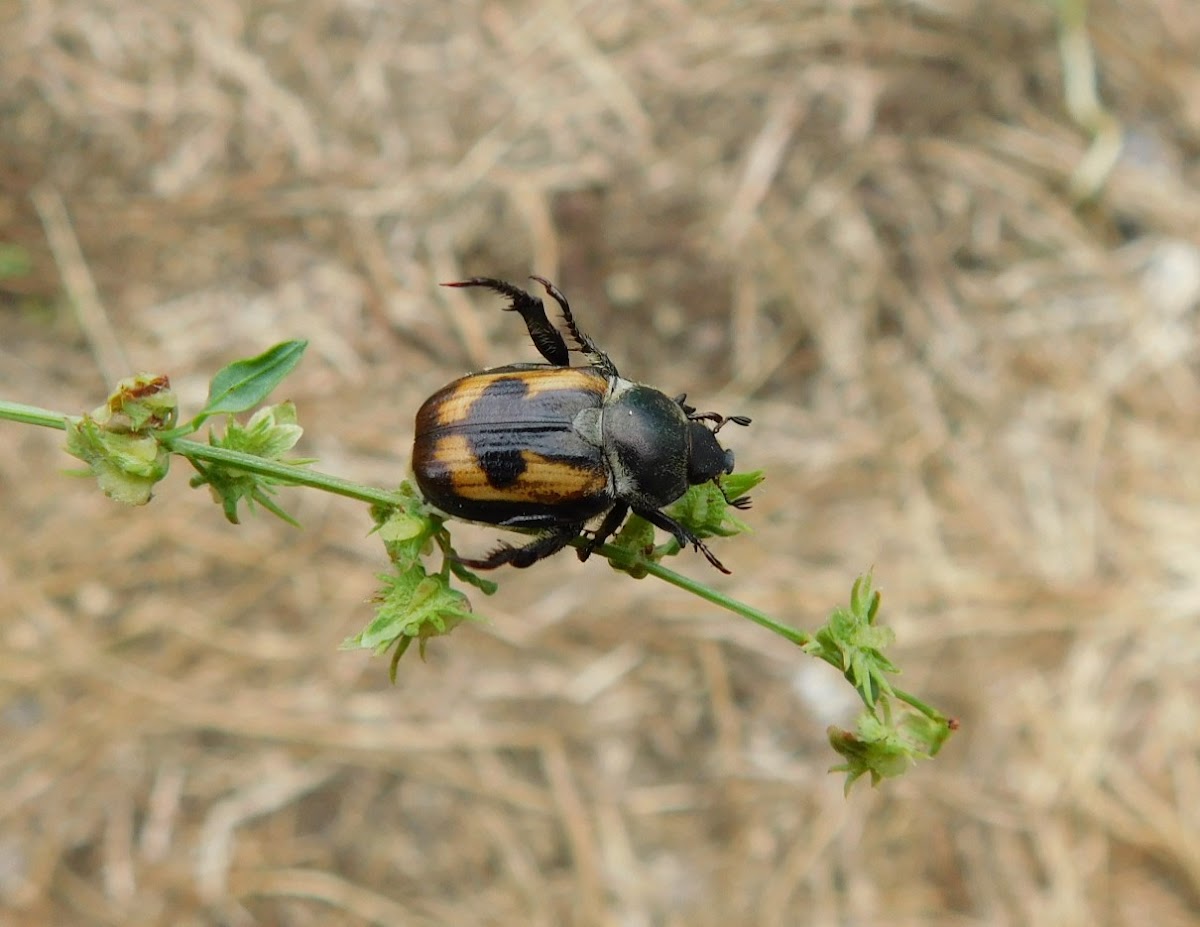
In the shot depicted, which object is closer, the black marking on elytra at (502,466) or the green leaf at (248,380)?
the green leaf at (248,380)

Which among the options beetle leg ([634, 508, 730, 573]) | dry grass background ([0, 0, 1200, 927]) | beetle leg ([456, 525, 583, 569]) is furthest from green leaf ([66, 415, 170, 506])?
dry grass background ([0, 0, 1200, 927])

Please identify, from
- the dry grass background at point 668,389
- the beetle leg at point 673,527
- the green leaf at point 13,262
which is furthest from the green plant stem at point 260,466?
the green leaf at point 13,262

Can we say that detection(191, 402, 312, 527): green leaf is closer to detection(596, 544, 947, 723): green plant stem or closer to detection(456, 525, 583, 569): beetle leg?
detection(456, 525, 583, 569): beetle leg

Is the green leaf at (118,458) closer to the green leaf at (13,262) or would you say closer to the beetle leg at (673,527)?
the beetle leg at (673,527)

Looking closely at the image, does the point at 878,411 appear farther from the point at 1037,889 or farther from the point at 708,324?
the point at 1037,889

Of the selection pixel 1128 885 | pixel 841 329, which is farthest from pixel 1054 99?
pixel 1128 885

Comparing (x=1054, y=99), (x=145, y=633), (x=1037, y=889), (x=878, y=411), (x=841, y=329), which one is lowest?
(x=1037, y=889)

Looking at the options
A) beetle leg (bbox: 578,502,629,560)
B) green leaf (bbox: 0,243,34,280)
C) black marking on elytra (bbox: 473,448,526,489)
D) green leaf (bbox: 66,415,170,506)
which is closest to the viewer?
green leaf (bbox: 66,415,170,506)

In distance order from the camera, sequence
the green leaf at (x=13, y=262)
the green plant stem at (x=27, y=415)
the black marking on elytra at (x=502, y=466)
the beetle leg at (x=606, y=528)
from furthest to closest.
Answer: the green leaf at (x=13, y=262), the black marking on elytra at (x=502, y=466), the beetle leg at (x=606, y=528), the green plant stem at (x=27, y=415)
